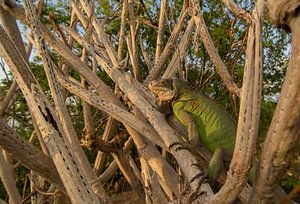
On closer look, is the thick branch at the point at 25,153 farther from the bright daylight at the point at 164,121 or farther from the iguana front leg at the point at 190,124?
the iguana front leg at the point at 190,124

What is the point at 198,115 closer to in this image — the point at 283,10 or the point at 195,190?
the point at 195,190

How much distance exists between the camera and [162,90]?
274 centimetres

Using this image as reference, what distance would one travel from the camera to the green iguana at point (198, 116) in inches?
102

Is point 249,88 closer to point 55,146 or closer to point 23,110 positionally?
point 55,146

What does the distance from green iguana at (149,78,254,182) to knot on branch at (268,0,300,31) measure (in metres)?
1.38

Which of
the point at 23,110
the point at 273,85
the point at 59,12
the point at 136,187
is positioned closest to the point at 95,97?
the point at 136,187

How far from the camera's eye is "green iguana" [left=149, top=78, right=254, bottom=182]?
102 inches

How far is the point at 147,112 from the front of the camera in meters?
2.38

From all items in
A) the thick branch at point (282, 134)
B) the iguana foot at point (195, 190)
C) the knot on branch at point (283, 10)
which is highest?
the knot on branch at point (283, 10)

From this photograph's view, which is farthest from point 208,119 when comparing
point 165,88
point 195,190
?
point 195,190

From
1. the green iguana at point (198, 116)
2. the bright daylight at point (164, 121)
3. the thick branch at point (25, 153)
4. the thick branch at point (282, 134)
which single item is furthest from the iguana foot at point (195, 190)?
the thick branch at point (25, 153)

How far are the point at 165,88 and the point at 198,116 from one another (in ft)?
1.09

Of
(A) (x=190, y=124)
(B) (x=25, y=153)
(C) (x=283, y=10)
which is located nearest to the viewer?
(C) (x=283, y=10)

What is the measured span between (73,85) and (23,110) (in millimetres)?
4820
